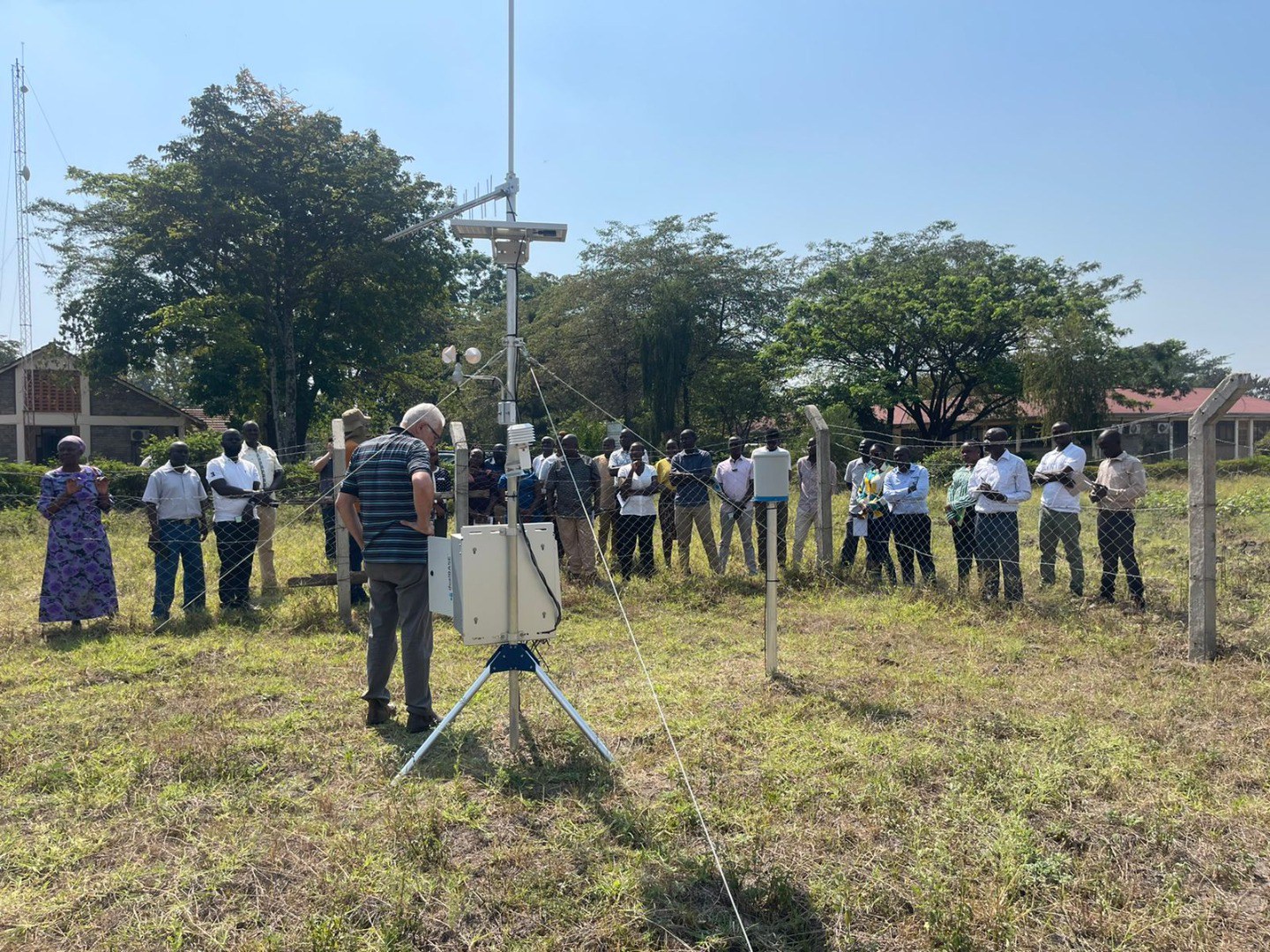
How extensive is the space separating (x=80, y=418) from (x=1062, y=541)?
41584mm

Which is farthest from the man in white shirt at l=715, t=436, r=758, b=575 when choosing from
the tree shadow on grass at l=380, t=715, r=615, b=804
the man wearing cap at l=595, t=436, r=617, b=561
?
the tree shadow on grass at l=380, t=715, r=615, b=804

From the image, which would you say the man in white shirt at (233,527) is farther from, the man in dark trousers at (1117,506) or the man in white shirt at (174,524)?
the man in dark trousers at (1117,506)

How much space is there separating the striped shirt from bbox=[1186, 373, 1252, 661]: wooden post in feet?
17.4

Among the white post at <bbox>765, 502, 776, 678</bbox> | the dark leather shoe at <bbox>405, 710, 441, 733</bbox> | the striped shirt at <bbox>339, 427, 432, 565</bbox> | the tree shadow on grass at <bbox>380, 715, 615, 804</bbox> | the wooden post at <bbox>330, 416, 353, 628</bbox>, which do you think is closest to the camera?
the tree shadow on grass at <bbox>380, 715, 615, 804</bbox>

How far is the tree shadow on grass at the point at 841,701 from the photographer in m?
4.99

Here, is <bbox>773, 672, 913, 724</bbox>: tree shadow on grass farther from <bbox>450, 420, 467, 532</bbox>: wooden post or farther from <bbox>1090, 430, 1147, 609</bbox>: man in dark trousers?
<bbox>1090, 430, 1147, 609</bbox>: man in dark trousers

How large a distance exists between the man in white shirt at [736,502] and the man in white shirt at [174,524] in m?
5.51

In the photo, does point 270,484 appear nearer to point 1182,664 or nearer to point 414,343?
point 1182,664

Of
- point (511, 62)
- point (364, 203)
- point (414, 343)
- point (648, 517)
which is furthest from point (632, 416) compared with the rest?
point (511, 62)

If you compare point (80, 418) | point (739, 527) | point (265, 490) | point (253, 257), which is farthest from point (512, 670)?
point (80, 418)

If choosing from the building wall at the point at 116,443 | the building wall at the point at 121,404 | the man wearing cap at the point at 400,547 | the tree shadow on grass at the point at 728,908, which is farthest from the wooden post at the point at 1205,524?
the building wall at the point at 121,404

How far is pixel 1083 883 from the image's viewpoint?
3.16m

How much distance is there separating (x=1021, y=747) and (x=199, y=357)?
26347 mm

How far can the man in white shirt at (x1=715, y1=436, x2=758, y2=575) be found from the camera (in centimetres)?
998
